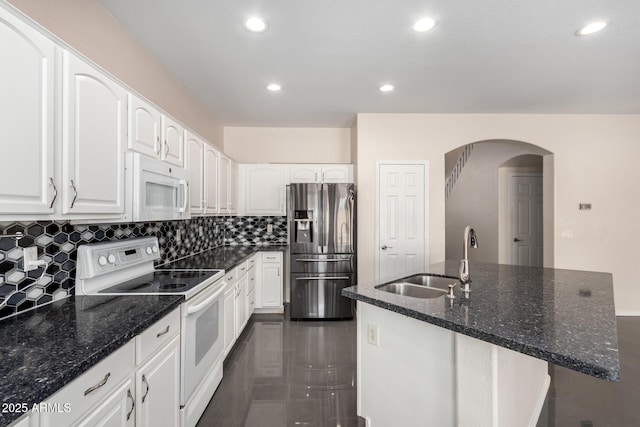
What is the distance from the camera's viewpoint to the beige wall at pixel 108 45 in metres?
1.48

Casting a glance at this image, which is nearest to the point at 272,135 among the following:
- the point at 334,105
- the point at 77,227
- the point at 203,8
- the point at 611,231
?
the point at 334,105

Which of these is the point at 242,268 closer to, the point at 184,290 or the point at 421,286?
the point at 184,290

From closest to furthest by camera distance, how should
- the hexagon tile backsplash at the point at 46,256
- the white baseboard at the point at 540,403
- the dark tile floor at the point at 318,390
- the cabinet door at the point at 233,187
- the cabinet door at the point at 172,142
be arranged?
the hexagon tile backsplash at the point at 46,256 → the white baseboard at the point at 540,403 → the dark tile floor at the point at 318,390 → the cabinet door at the point at 172,142 → the cabinet door at the point at 233,187

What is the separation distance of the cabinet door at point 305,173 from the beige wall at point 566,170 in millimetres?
638

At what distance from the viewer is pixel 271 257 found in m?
3.74

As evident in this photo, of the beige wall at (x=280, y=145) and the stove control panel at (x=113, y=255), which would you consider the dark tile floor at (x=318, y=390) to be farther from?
the beige wall at (x=280, y=145)

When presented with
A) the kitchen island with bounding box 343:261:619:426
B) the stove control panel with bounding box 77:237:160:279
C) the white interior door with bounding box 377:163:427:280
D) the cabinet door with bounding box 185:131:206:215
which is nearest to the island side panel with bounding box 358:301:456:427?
the kitchen island with bounding box 343:261:619:426

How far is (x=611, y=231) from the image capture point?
3.69 m

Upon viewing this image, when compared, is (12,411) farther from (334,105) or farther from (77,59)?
(334,105)

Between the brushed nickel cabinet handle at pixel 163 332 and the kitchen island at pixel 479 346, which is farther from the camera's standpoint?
the brushed nickel cabinet handle at pixel 163 332

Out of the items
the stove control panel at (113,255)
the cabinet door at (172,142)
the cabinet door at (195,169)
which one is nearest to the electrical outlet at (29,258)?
the stove control panel at (113,255)

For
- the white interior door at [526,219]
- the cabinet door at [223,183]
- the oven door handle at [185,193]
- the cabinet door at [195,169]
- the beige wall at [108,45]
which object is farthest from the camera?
the white interior door at [526,219]

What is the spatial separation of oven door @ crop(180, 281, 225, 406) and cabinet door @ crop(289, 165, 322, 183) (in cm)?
215

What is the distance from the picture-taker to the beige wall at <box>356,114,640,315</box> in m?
3.69
